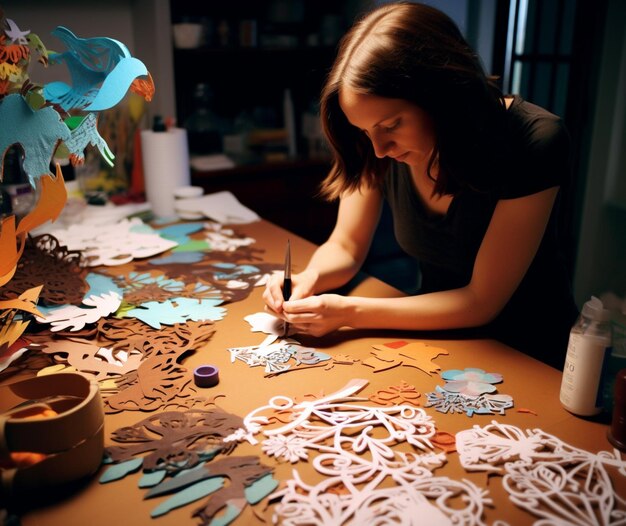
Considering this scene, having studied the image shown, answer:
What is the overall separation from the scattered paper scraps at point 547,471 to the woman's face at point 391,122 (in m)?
0.56

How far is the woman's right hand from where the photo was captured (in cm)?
121

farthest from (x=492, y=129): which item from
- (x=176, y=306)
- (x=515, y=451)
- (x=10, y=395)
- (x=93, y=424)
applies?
(x=10, y=395)

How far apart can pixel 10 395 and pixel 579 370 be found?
0.90 metres

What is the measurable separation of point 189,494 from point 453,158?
0.77 m

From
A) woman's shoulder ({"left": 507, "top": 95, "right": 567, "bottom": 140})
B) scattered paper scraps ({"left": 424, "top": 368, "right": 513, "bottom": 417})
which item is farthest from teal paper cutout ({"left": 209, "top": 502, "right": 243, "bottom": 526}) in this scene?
woman's shoulder ({"left": 507, "top": 95, "right": 567, "bottom": 140})

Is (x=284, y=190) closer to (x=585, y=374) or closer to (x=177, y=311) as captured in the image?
(x=177, y=311)

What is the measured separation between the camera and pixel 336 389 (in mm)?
997

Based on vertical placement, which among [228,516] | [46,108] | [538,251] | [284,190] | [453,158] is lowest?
[284,190]

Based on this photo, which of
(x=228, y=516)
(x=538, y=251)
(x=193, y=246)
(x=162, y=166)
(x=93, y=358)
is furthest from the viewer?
(x=162, y=166)

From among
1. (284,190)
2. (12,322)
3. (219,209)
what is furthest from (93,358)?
(284,190)

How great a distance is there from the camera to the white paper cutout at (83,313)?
1.19 m

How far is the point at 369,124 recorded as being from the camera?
3.81 ft

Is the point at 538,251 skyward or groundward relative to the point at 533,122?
groundward

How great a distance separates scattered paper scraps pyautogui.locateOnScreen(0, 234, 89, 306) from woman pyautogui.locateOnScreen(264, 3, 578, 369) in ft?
1.45
